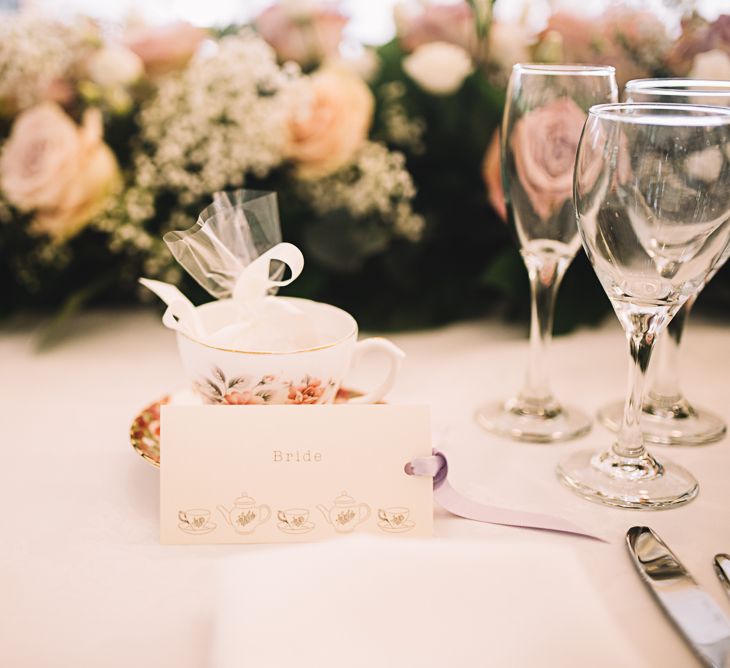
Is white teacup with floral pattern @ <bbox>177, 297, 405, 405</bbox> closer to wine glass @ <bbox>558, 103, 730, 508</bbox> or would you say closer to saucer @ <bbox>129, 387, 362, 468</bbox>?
saucer @ <bbox>129, 387, 362, 468</bbox>

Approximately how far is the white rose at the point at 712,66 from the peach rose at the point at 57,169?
65cm

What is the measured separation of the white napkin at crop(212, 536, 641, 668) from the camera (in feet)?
1.43

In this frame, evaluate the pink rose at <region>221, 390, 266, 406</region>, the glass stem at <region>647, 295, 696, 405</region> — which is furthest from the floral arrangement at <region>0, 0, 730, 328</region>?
the pink rose at <region>221, 390, 266, 406</region>

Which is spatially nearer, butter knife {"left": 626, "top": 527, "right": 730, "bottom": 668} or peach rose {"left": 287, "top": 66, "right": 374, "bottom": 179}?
butter knife {"left": 626, "top": 527, "right": 730, "bottom": 668}

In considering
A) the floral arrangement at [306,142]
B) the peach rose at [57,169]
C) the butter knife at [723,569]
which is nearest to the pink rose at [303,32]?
the floral arrangement at [306,142]

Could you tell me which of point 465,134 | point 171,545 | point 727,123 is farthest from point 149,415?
point 465,134

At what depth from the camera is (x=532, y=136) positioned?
678 mm

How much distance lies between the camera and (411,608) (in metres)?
0.47

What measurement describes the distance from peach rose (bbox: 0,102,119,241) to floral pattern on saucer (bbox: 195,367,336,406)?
18.1 inches

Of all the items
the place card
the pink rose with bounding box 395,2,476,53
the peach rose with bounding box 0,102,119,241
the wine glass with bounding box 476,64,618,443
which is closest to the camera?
the place card

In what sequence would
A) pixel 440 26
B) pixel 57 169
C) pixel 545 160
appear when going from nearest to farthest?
1. pixel 545 160
2. pixel 57 169
3. pixel 440 26

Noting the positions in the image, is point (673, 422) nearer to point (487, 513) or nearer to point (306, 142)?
point (487, 513)

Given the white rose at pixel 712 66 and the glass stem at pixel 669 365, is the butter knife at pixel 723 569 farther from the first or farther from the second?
the white rose at pixel 712 66

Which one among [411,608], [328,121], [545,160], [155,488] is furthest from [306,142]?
[411,608]
